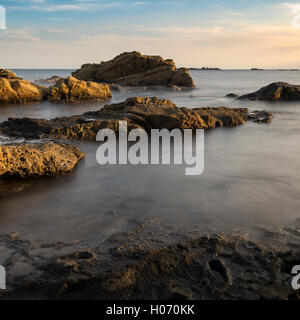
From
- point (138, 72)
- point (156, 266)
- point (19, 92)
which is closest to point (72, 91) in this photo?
point (19, 92)

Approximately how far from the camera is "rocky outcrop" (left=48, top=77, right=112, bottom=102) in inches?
737

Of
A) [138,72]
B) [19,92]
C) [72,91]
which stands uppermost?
[138,72]

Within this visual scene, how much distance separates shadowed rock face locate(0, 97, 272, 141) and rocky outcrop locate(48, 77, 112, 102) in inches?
411

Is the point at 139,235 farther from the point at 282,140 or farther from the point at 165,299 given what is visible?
the point at 282,140

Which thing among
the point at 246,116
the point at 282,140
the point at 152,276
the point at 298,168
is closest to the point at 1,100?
the point at 246,116

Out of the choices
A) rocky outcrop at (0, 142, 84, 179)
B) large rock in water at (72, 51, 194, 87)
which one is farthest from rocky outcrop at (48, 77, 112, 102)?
large rock in water at (72, 51, 194, 87)

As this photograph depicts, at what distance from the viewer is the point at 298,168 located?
221 inches

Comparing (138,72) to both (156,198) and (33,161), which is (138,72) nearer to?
(33,161)

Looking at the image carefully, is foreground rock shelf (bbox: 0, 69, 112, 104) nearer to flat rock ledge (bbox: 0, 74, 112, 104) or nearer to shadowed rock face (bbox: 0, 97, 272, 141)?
flat rock ledge (bbox: 0, 74, 112, 104)

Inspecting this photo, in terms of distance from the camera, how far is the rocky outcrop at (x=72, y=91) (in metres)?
18.7

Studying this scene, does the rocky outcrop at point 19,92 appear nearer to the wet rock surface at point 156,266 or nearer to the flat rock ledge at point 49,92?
the flat rock ledge at point 49,92

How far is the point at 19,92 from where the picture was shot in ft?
58.0

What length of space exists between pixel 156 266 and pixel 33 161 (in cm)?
298

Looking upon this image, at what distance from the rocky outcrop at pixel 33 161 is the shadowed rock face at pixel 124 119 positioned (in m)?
2.39
